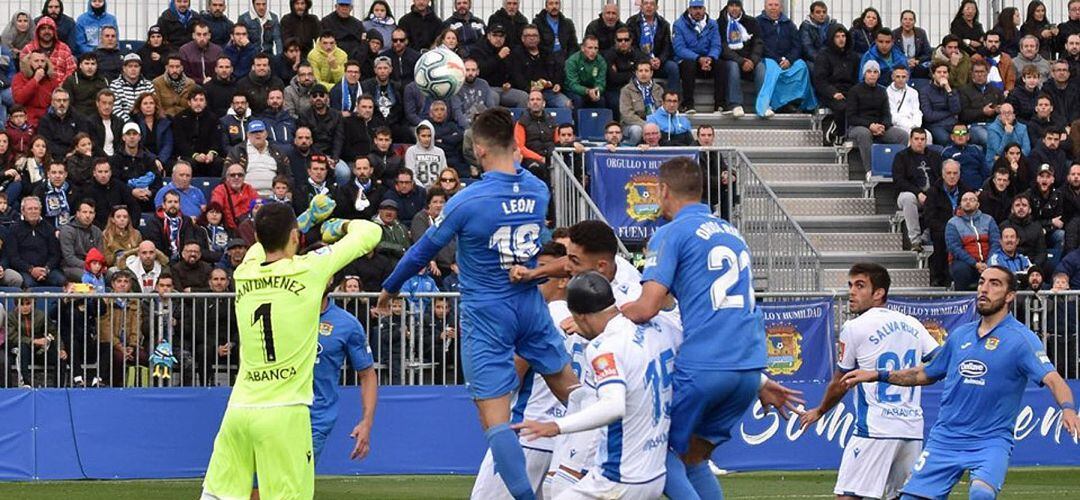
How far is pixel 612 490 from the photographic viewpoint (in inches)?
392

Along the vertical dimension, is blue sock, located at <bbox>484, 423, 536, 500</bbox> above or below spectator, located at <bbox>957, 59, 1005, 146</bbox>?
below

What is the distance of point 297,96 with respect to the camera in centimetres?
2531

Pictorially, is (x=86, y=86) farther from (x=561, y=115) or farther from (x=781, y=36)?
(x=781, y=36)

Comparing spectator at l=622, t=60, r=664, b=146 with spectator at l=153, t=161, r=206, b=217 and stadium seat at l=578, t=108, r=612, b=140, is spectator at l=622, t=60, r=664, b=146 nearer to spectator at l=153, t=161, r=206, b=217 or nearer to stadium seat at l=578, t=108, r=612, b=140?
stadium seat at l=578, t=108, r=612, b=140

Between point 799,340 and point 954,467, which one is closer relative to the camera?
point 954,467

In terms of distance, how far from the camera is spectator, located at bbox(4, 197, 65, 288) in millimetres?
21828

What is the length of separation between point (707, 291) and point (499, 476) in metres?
2.22

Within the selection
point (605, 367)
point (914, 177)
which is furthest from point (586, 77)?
point (605, 367)

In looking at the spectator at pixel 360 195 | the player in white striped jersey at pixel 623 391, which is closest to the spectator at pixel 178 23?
the spectator at pixel 360 195

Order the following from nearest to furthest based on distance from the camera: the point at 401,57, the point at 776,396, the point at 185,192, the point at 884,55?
the point at 776,396 < the point at 185,192 < the point at 401,57 < the point at 884,55

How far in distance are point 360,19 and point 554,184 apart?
594 cm

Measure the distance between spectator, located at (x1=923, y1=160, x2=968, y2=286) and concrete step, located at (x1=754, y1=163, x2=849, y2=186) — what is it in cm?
259

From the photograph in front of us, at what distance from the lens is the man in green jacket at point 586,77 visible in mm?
26938

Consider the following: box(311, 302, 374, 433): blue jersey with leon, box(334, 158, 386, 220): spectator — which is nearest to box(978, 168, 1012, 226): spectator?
box(334, 158, 386, 220): spectator
